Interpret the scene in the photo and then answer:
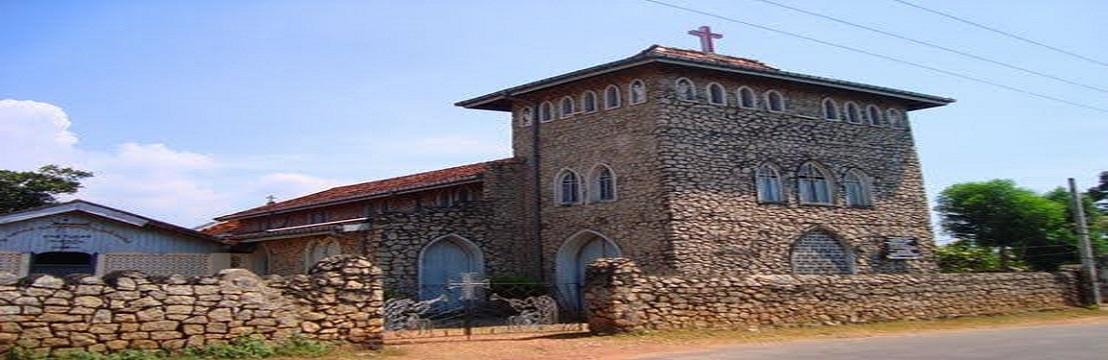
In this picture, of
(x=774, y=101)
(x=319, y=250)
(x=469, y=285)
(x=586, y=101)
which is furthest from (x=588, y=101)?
(x=319, y=250)

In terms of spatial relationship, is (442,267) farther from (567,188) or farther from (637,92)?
(637,92)

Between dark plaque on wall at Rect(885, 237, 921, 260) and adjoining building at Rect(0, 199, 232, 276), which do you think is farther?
dark plaque on wall at Rect(885, 237, 921, 260)

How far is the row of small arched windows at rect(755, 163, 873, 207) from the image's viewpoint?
2195 cm

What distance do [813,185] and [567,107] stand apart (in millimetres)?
7783

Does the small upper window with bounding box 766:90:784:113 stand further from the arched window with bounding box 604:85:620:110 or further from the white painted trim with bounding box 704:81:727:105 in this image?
the arched window with bounding box 604:85:620:110

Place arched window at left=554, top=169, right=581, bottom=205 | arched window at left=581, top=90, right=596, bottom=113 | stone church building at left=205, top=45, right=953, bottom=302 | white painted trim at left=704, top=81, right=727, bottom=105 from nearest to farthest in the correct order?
stone church building at left=205, top=45, right=953, bottom=302 < white painted trim at left=704, top=81, right=727, bottom=105 < arched window at left=581, top=90, right=596, bottom=113 < arched window at left=554, top=169, right=581, bottom=205

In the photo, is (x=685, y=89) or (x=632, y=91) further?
(x=632, y=91)

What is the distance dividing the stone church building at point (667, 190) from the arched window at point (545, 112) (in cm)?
5

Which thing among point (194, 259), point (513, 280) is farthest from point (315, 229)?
point (513, 280)

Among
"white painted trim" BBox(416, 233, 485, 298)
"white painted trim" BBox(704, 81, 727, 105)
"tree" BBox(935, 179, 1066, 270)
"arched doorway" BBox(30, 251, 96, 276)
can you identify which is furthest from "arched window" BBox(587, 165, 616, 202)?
"tree" BBox(935, 179, 1066, 270)

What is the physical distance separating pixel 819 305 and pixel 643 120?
21.7ft

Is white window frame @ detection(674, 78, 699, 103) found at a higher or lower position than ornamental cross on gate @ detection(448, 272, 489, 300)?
higher

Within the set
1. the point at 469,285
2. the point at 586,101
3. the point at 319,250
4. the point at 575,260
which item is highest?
the point at 586,101

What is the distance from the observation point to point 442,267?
2161cm
